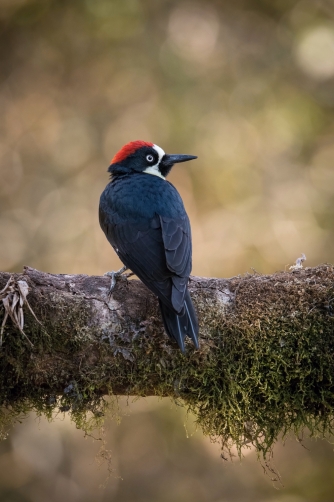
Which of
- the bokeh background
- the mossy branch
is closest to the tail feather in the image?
the mossy branch

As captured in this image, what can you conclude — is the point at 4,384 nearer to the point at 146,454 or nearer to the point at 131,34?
the point at 146,454

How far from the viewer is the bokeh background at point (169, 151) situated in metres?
6.39

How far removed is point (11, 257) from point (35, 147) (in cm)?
150

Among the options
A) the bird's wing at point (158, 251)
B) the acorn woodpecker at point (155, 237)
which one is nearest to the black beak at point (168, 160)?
the acorn woodpecker at point (155, 237)

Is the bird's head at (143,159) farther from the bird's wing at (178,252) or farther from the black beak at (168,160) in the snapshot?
the bird's wing at (178,252)

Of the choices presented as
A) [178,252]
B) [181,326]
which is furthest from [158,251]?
[181,326]

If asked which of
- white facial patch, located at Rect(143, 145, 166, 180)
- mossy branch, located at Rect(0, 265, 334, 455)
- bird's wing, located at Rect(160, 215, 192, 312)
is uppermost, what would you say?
white facial patch, located at Rect(143, 145, 166, 180)

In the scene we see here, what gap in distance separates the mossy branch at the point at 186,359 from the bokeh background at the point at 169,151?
3.31 meters

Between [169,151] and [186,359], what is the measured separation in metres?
4.43

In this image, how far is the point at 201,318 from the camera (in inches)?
119

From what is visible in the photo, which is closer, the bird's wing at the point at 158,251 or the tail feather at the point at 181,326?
the tail feather at the point at 181,326

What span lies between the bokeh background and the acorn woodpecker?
2518mm

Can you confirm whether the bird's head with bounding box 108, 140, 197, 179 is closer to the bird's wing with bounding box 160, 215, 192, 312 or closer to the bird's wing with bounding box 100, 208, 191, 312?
the bird's wing with bounding box 100, 208, 191, 312

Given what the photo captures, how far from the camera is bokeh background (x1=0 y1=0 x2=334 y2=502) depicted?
251 inches
